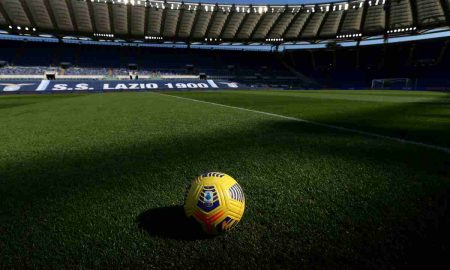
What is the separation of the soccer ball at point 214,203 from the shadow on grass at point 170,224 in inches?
3.5

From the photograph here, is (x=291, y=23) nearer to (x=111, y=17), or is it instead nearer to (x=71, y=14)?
(x=111, y=17)

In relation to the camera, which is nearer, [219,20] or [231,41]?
[219,20]

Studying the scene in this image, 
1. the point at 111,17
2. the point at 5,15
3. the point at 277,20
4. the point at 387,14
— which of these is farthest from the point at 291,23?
the point at 5,15

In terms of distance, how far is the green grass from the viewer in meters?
1.80

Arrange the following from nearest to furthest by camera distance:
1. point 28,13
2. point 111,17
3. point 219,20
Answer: point 28,13 < point 111,17 < point 219,20

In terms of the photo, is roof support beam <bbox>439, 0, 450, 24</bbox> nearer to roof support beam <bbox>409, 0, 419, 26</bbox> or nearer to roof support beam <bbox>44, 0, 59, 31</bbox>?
roof support beam <bbox>409, 0, 419, 26</bbox>

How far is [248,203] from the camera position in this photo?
8.11 ft

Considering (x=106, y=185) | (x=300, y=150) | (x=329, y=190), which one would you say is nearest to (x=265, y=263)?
(x=329, y=190)

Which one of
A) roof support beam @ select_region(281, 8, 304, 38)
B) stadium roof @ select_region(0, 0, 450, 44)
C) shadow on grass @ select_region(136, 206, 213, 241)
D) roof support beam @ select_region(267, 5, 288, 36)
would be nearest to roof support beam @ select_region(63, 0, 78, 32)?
stadium roof @ select_region(0, 0, 450, 44)

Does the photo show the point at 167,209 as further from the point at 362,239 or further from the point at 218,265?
the point at 362,239

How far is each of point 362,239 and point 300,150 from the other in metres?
2.16

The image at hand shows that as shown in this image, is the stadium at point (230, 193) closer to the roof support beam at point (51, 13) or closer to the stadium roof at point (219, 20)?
the roof support beam at point (51, 13)

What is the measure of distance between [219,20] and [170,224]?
147 feet

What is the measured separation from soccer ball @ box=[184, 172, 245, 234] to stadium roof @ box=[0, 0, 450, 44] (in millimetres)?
42604
